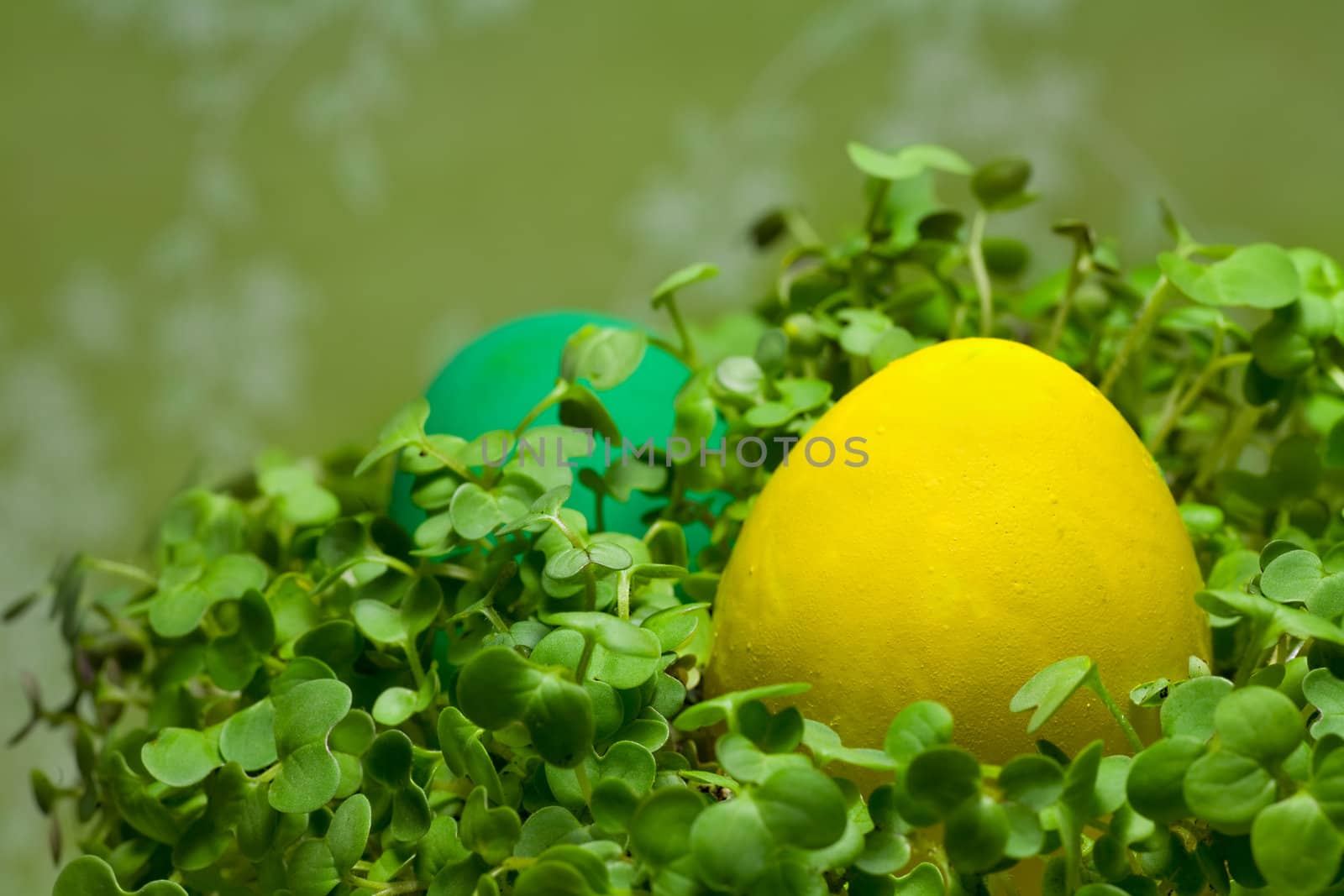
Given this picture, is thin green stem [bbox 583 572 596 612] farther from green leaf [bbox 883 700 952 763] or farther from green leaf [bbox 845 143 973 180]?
green leaf [bbox 845 143 973 180]

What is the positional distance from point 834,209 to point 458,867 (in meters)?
0.76

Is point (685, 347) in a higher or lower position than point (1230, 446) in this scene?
higher

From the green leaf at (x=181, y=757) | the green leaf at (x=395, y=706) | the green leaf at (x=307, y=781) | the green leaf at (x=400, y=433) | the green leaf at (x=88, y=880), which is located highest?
the green leaf at (x=400, y=433)

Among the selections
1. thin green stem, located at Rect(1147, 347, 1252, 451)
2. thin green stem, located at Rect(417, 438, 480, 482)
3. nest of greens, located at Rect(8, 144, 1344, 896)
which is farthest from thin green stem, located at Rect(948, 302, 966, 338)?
thin green stem, located at Rect(417, 438, 480, 482)

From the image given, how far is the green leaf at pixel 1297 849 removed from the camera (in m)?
0.37

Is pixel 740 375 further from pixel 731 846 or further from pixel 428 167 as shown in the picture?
pixel 428 167

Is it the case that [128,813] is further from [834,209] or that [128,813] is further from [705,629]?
[834,209]

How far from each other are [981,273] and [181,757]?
20.5 inches

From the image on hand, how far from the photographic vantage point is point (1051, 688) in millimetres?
415

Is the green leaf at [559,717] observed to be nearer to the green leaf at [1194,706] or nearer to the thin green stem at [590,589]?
the thin green stem at [590,589]

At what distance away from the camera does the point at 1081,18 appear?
0.99m

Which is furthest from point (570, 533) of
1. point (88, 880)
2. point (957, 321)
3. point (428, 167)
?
point (428, 167)

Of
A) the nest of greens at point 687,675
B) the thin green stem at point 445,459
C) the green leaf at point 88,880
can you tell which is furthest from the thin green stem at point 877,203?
the green leaf at point 88,880

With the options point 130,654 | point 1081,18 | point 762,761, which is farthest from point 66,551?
point 1081,18
